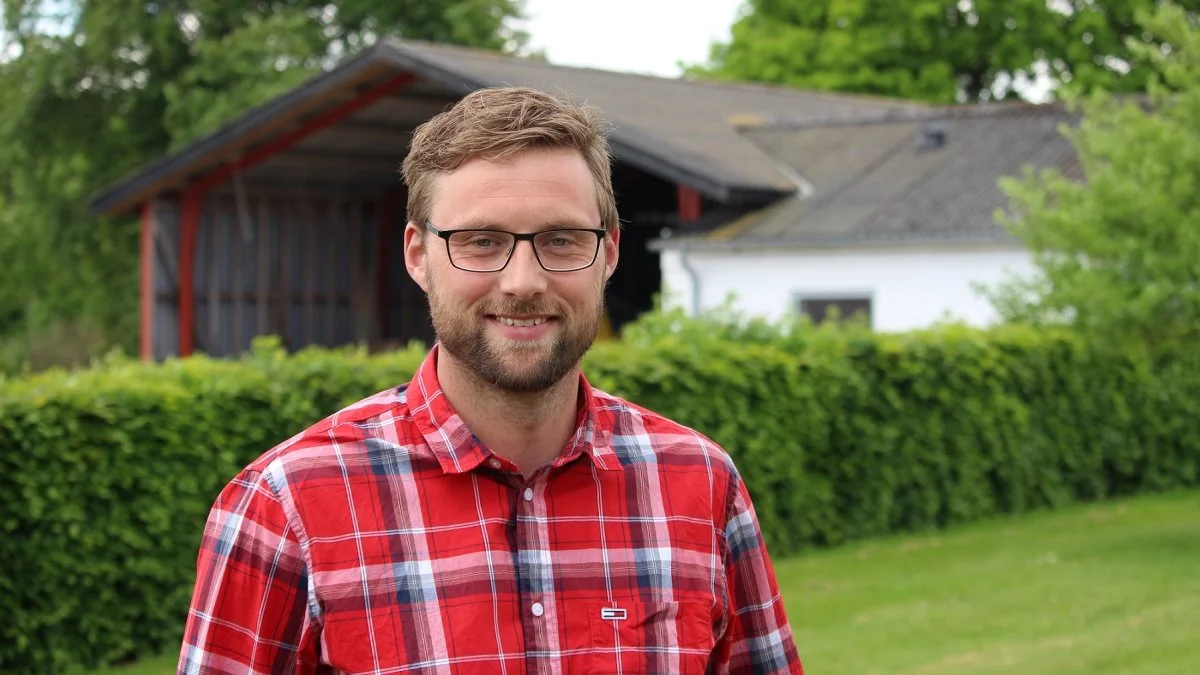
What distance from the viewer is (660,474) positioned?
9.14ft

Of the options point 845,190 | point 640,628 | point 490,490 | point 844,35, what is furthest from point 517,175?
point 844,35

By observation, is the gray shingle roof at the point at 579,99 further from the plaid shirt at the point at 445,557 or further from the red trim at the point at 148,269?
the plaid shirt at the point at 445,557

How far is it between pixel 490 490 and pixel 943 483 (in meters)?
12.3

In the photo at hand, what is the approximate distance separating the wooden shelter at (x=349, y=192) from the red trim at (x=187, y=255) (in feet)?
0.11

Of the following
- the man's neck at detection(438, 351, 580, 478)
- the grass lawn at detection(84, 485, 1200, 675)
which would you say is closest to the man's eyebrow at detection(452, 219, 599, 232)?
the man's neck at detection(438, 351, 580, 478)

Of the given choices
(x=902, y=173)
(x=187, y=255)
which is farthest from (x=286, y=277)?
(x=902, y=173)

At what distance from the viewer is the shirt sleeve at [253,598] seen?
2500 millimetres

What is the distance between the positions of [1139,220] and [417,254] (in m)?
10.3

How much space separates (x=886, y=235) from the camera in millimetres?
20469

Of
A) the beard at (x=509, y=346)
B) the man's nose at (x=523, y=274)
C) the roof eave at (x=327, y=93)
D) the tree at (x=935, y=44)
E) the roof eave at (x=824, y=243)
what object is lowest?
the beard at (x=509, y=346)

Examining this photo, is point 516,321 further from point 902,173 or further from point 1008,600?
point 902,173

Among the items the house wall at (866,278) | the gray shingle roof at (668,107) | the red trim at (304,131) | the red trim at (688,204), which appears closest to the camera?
the house wall at (866,278)

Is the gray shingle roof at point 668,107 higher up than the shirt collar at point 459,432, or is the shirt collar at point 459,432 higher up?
the gray shingle roof at point 668,107

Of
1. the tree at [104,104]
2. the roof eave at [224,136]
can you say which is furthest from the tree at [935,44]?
the roof eave at [224,136]
